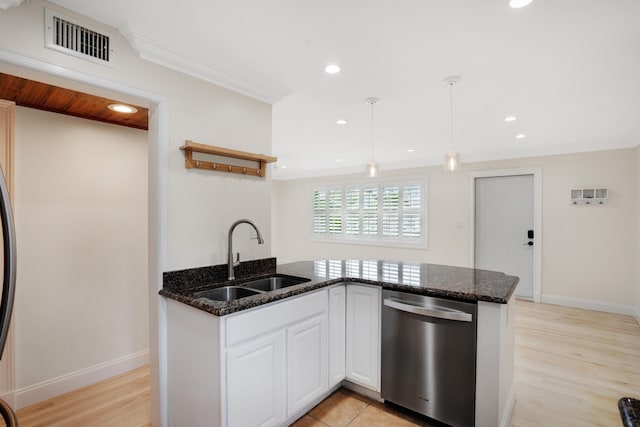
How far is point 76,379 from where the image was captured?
8.00ft

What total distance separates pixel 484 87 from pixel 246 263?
241cm

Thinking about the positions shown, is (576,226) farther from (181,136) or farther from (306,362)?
(181,136)

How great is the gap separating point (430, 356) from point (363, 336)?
0.50 meters

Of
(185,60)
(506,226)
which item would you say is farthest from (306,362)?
(506,226)

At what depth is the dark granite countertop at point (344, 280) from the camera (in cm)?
A: 176

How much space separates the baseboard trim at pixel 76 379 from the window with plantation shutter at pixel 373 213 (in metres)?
4.82

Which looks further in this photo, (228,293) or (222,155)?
(222,155)

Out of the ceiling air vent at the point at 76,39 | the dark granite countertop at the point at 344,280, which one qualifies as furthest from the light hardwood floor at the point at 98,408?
the ceiling air vent at the point at 76,39

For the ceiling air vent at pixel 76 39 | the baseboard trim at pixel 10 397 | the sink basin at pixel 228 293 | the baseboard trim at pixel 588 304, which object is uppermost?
the ceiling air vent at pixel 76 39

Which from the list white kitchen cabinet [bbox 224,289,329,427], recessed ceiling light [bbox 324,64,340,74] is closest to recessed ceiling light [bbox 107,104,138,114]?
recessed ceiling light [bbox 324,64,340,74]

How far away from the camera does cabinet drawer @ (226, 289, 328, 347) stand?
5.37ft

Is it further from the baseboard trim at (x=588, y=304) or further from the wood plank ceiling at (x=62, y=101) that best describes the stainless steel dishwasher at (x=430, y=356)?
the baseboard trim at (x=588, y=304)

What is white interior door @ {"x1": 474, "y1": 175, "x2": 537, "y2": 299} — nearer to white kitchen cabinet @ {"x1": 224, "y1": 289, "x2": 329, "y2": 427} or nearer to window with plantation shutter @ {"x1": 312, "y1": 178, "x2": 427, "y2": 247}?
window with plantation shutter @ {"x1": 312, "y1": 178, "x2": 427, "y2": 247}

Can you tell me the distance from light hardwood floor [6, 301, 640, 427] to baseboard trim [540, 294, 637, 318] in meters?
1.07
